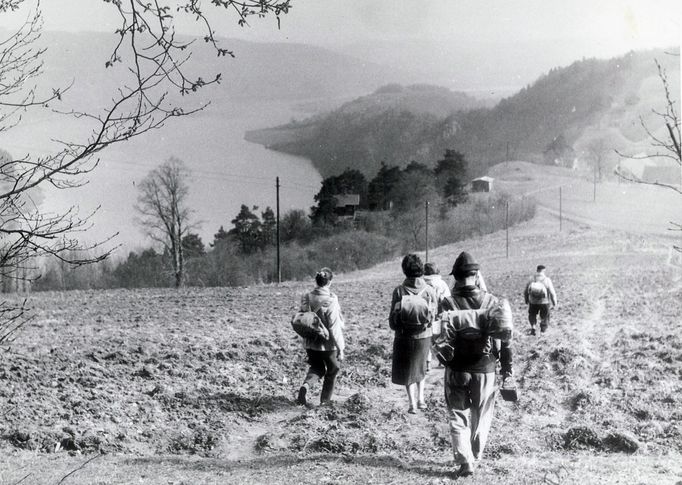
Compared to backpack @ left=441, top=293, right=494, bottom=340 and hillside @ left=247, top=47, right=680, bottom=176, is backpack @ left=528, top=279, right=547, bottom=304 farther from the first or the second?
hillside @ left=247, top=47, right=680, bottom=176

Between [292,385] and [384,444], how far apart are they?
3662 millimetres

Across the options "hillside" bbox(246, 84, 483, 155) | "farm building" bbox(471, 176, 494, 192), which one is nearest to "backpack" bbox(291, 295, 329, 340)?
"farm building" bbox(471, 176, 494, 192)

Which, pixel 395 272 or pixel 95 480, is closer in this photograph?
pixel 95 480

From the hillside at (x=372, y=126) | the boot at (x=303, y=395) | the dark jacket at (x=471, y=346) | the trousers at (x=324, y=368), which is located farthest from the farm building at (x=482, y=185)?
the dark jacket at (x=471, y=346)

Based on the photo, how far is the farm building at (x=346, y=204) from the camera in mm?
69750

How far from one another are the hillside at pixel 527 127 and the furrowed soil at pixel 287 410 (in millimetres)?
68530

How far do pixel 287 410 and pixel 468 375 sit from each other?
3.85m

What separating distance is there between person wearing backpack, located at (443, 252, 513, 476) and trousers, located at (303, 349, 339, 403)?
2582mm

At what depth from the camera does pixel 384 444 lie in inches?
287

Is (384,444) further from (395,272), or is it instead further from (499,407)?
(395,272)

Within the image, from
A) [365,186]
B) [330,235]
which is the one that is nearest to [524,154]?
[365,186]

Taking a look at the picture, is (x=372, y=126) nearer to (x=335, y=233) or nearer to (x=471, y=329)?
(x=335, y=233)

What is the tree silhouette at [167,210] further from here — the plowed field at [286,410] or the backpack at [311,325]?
the backpack at [311,325]

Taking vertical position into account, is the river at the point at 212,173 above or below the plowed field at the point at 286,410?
above
